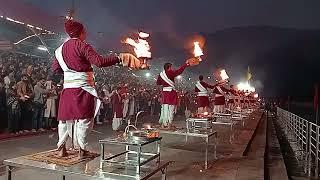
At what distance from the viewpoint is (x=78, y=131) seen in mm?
5125

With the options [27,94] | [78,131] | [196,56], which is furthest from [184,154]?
[27,94]

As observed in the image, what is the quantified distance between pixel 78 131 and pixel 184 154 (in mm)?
5256

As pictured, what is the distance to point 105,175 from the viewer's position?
14.4 ft

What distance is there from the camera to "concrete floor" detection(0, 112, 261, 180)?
739 cm

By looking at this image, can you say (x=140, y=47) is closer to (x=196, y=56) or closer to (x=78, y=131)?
(x=78, y=131)

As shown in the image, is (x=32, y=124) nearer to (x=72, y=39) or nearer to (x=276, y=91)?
(x=72, y=39)

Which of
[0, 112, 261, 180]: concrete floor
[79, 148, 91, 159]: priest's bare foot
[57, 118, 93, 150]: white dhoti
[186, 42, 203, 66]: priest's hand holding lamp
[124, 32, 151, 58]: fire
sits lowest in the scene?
[0, 112, 261, 180]: concrete floor

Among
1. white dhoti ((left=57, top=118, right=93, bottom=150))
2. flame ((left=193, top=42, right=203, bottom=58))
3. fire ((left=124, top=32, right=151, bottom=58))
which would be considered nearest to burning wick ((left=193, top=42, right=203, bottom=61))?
flame ((left=193, top=42, right=203, bottom=58))

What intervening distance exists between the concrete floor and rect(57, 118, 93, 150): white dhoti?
6.19 feet

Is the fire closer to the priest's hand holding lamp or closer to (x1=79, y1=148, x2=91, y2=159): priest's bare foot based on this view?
(x1=79, y1=148, x2=91, y2=159): priest's bare foot

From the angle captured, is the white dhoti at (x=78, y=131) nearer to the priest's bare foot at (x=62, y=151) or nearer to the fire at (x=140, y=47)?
the priest's bare foot at (x=62, y=151)

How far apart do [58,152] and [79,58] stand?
1.39 metres

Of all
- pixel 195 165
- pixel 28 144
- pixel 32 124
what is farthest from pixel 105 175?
pixel 32 124

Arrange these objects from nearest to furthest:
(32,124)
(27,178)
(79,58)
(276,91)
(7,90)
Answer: (79,58) → (27,178) → (7,90) → (32,124) → (276,91)
